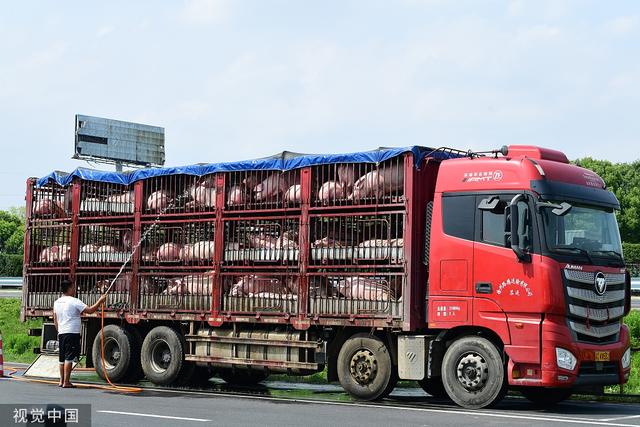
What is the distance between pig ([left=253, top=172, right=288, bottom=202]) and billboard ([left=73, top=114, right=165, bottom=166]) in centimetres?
3889

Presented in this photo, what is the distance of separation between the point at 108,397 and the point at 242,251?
3.40 metres

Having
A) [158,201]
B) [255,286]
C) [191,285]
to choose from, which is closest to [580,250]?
[255,286]

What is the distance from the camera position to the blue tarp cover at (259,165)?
1500 cm

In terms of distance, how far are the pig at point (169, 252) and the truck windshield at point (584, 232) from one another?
23.3 feet

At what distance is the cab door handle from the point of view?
13859mm

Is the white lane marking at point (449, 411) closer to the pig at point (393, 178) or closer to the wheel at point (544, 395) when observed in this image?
the wheel at point (544, 395)

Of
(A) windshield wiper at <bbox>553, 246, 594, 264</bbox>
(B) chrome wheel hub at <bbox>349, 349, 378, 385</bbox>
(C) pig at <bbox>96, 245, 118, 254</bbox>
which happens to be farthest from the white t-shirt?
(A) windshield wiper at <bbox>553, 246, 594, 264</bbox>

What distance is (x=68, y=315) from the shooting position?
16.8 meters

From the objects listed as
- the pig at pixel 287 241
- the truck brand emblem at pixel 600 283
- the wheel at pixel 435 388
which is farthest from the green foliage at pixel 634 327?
the pig at pixel 287 241

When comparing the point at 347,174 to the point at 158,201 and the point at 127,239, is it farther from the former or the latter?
the point at 127,239

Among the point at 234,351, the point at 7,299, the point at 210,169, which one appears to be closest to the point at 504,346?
the point at 234,351

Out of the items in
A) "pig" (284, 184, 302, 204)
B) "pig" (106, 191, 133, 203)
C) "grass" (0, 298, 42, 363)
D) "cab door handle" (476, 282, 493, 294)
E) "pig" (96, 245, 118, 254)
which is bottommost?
"grass" (0, 298, 42, 363)

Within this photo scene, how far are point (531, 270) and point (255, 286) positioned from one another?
5.07 m

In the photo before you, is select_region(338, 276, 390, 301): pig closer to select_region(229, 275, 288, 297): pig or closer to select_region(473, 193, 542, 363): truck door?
select_region(229, 275, 288, 297): pig
